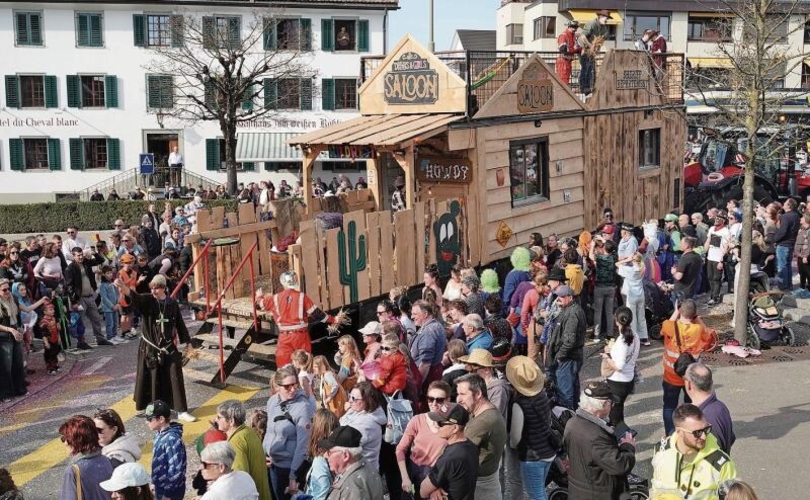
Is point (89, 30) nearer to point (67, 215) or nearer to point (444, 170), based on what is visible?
point (67, 215)

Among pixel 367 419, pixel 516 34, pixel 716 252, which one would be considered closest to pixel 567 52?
pixel 716 252

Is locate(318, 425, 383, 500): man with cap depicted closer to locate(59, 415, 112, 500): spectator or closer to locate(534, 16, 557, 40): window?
locate(59, 415, 112, 500): spectator

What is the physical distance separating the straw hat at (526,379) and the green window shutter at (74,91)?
3477 cm

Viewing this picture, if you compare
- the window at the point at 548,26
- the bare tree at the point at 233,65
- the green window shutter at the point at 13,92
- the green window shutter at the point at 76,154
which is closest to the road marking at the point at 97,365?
the bare tree at the point at 233,65

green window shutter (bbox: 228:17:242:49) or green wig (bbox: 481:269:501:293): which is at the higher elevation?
green window shutter (bbox: 228:17:242:49)

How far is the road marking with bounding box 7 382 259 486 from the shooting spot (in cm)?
886

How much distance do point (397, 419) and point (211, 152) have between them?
32.7 meters

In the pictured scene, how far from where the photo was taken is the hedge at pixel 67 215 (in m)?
30.9

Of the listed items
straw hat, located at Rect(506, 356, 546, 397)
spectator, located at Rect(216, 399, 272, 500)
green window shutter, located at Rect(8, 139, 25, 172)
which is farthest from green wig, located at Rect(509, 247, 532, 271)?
green window shutter, located at Rect(8, 139, 25, 172)

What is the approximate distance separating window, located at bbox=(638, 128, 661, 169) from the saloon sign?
658 centimetres

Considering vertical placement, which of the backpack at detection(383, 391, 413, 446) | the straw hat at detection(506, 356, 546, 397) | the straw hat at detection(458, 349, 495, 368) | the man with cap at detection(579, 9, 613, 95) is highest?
the man with cap at detection(579, 9, 613, 95)

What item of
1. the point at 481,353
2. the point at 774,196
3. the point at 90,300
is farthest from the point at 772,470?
the point at 774,196

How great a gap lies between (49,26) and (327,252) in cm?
3131

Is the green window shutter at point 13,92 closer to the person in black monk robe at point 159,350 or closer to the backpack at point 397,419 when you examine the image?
the person in black monk robe at point 159,350
